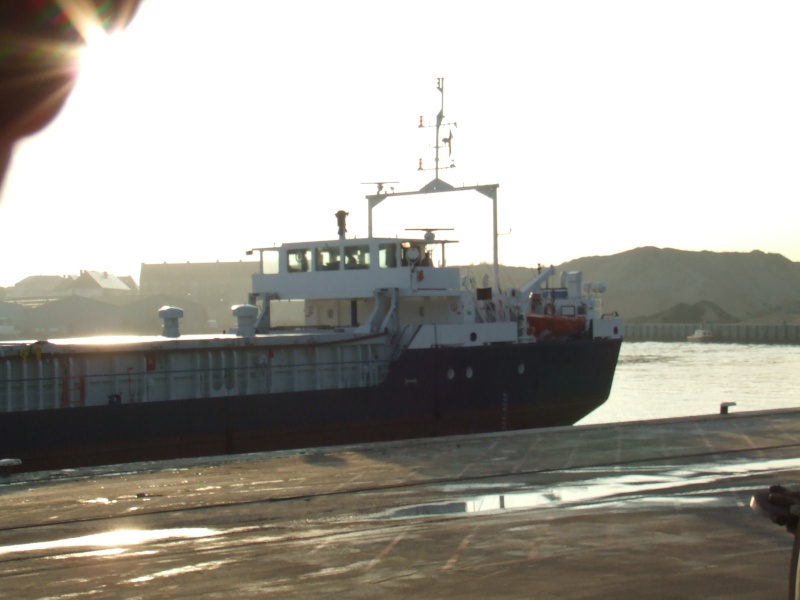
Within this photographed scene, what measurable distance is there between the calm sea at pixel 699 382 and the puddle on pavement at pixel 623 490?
16.7m

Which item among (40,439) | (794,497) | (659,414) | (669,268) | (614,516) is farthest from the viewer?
(669,268)

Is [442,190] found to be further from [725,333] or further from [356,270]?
[725,333]

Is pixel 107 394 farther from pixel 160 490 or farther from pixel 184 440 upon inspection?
pixel 160 490

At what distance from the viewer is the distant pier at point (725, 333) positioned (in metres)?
91.3

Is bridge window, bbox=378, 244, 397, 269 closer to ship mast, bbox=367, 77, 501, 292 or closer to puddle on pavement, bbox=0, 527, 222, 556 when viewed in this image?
ship mast, bbox=367, 77, 501, 292

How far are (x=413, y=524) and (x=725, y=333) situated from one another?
92.9 m

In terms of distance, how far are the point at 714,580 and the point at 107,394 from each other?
14533 mm

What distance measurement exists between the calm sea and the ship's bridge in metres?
9.20

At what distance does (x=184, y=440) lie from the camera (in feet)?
65.9

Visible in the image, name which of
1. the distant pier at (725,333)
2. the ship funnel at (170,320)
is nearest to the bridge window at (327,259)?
the ship funnel at (170,320)

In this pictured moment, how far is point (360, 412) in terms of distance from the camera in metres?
22.5

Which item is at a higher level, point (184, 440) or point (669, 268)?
point (669, 268)

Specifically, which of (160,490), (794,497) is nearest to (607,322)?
(160,490)

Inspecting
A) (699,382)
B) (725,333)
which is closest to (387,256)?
(699,382)
